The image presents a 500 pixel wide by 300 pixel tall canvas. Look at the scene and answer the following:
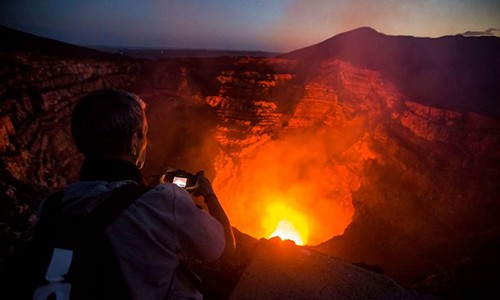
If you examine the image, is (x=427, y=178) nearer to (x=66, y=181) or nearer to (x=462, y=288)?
(x=462, y=288)

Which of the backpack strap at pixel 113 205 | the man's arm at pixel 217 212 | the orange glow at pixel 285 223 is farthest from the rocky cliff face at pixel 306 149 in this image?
the backpack strap at pixel 113 205

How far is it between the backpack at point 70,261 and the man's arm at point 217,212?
0.80 meters

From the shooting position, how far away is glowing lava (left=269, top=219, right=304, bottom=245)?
1727 cm

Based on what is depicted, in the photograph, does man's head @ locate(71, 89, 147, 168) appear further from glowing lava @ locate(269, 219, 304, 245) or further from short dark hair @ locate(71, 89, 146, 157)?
glowing lava @ locate(269, 219, 304, 245)

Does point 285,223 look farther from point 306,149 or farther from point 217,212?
point 217,212

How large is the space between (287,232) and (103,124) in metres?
17.1

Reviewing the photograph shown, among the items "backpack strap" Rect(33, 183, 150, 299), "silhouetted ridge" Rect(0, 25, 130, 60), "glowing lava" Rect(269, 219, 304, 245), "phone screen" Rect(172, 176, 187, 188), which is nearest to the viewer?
"backpack strap" Rect(33, 183, 150, 299)

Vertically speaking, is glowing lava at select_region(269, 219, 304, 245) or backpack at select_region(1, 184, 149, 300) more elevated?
backpack at select_region(1, 184, 149, 300)

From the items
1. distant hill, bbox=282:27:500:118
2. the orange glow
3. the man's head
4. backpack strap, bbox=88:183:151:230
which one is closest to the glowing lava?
the orange glow

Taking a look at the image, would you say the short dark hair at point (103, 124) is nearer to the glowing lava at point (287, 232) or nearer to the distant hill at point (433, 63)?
the distant hill at point (433, 63)

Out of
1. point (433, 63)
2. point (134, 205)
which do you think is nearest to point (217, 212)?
point (134, 205)

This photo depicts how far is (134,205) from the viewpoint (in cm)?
132

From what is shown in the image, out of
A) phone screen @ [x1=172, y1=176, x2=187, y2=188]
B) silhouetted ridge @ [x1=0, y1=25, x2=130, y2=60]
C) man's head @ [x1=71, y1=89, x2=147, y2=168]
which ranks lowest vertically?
phone screen @ [x1=172, y1=176, x2=187, y2=188]

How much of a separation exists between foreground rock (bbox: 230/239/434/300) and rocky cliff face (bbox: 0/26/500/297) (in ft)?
9.88
